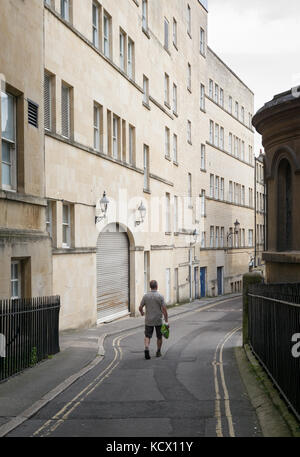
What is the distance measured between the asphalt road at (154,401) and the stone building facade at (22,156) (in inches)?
109

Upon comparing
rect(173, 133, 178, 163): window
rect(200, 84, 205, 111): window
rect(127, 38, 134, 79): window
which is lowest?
rect(173, 133, 178, 163): window

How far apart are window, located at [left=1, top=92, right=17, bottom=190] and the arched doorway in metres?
9.43

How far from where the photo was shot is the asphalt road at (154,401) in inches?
314

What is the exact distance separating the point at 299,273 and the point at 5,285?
9.15 meters

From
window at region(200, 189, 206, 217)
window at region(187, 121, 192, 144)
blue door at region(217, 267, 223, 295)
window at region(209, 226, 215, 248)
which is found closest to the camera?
window at region(187, 121, 192, 144)

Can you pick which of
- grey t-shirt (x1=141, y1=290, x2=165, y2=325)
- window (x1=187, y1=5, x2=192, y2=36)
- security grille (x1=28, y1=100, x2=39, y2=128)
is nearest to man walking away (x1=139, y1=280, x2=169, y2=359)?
grey t-shirt (x1=141, y1=290, x2=165, y2=325)

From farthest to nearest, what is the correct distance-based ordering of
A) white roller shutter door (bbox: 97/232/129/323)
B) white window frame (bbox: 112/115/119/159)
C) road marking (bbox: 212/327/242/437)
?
white window frame (bbox: 112/115/119/159) < white roller shutter door (bbox: 97/232/129/323) < road marking (bbox: 212/327/242/437)

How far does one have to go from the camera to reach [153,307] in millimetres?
14672

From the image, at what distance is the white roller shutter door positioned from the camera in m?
24.3

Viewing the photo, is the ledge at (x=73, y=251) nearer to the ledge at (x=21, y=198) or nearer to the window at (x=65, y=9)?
the ledge at (x=21, y=198)

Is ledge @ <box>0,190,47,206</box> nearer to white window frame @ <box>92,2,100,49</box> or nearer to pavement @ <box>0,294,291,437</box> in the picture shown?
pavement @ <box>0,294,291,437</box>

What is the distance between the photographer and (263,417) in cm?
837

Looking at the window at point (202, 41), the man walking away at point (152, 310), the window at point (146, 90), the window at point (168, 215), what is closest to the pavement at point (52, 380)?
the man walking away at point (152, 310)

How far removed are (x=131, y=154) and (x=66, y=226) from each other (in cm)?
866
